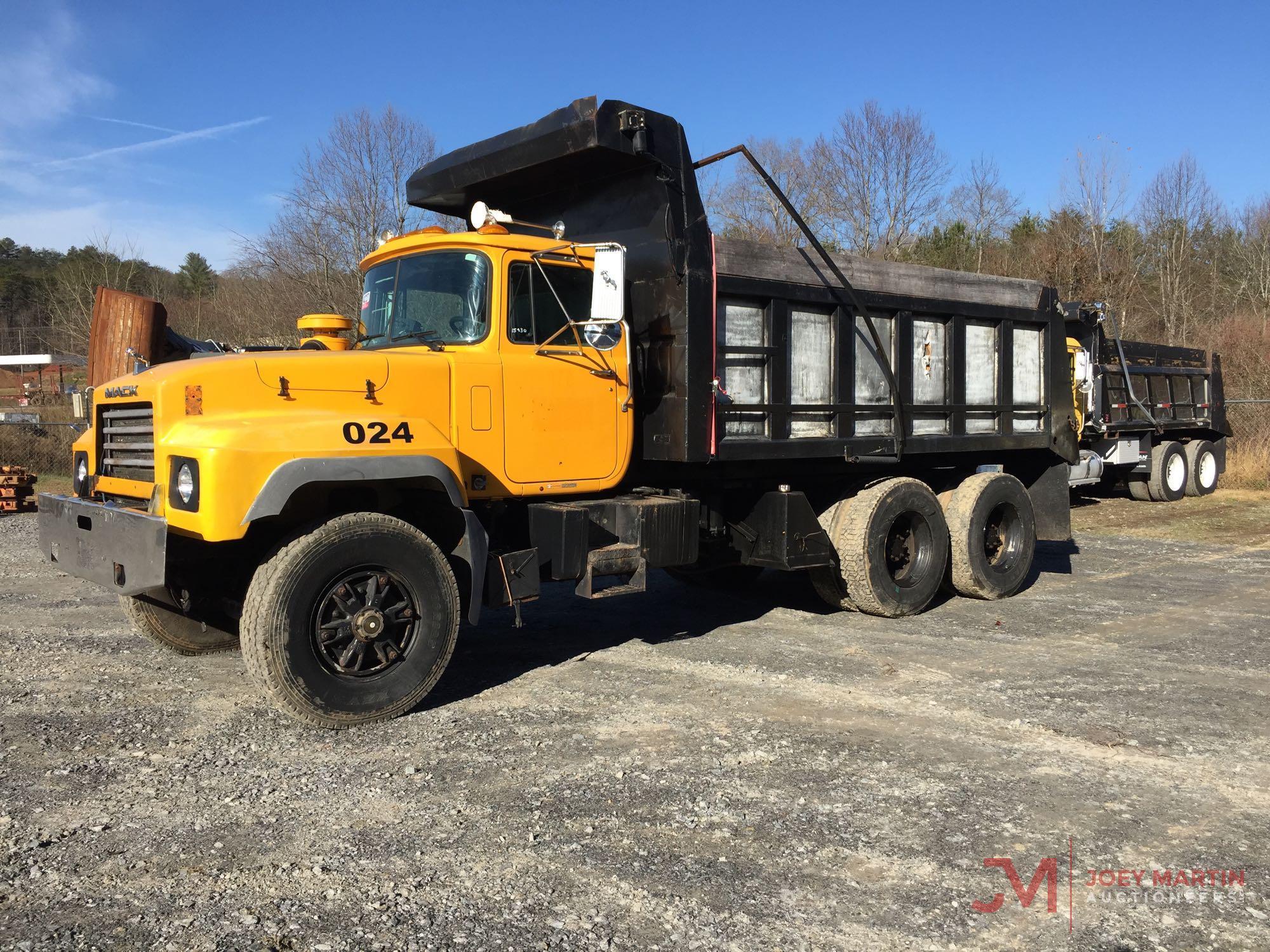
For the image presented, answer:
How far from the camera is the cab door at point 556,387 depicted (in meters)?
5.98

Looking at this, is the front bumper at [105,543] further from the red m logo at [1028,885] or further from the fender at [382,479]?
the red m logo at [1028,885]

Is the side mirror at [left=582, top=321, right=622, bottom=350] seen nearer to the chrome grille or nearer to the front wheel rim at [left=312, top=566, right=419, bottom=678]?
the front wheel rim at [left=312, top=566, right=419, bottom=678]

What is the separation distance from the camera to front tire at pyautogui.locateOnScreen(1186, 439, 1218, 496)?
17.9 meters

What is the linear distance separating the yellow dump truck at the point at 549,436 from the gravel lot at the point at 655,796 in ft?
2.00

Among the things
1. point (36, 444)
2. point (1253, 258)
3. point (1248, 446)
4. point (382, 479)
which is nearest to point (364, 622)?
point (382, 479)

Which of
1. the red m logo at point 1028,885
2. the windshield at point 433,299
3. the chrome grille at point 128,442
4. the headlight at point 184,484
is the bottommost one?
the red m logo at point 1028,885

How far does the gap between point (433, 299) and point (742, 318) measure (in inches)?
84.0

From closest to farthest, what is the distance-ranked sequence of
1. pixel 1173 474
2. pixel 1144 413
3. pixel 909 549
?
pixel 909 549, pixel 1144 413, pixel 1173 474

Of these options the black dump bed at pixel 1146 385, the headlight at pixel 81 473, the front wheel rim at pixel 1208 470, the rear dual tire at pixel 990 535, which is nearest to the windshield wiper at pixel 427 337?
the headlight at pixel 81 473

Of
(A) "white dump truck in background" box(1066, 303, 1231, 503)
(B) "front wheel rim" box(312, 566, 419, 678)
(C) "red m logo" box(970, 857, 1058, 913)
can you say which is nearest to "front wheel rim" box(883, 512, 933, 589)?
(B) "front wheel rim" box(312, 566, 419, 678)

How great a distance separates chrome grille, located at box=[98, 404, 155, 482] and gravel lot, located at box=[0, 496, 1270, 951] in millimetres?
1301

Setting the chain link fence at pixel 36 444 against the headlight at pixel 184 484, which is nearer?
the headlight at pixel 184 484

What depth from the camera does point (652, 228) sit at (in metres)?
6.61

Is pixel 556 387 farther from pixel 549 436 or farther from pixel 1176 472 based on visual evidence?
pixel 1176 472
